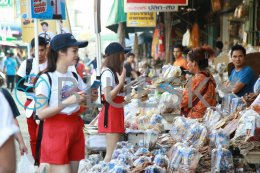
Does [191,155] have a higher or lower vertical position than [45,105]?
lower

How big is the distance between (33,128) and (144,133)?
4.74ft

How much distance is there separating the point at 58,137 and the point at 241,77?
3.49 meters

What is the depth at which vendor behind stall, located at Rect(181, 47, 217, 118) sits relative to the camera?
6465 millimetres

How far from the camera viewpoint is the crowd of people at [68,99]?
14.9 ft

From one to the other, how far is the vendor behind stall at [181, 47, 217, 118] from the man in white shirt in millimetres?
4103

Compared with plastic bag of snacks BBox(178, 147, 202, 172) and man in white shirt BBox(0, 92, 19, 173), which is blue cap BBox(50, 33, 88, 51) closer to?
plastic bag of snacks BBox(178, 147, 202, 172)

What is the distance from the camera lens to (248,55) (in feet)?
A: 29.7

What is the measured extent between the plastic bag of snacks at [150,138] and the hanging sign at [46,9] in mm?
2000

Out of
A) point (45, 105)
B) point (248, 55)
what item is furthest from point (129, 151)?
point (248, 55)

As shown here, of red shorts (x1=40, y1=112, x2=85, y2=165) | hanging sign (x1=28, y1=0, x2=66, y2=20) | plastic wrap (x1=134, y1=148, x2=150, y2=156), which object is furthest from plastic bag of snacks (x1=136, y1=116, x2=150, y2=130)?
red shorts (x1=40, y1=112, x2=85, y2=165)

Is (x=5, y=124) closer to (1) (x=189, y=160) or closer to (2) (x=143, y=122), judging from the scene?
(1) (x=189, y=160)

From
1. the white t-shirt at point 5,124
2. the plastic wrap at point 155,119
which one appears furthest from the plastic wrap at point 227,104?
the white t-shirt at point 5,124

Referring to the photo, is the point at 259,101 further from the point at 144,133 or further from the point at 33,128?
the point at 33,128

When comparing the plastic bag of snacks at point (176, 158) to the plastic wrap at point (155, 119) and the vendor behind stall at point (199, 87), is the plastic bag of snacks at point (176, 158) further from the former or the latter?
the plastic wrap at point (155, 119)
